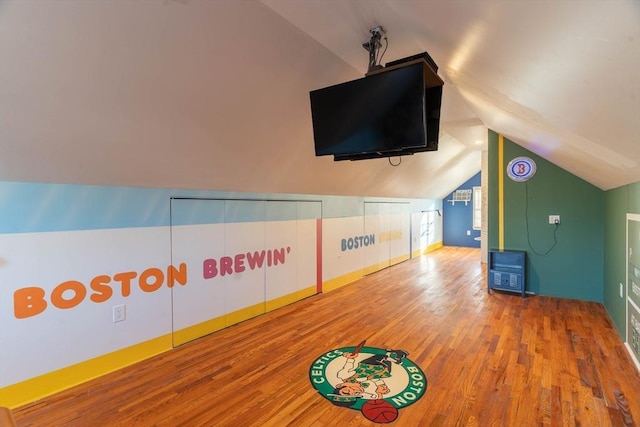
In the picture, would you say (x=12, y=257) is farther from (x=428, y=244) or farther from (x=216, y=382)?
A: (x=428, y=244)

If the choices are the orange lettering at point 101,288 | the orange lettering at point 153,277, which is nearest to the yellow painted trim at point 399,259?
the orange lettering at point 153,277

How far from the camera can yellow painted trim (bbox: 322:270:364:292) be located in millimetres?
6137

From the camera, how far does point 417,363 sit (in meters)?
3.26

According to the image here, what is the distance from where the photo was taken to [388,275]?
745 cm

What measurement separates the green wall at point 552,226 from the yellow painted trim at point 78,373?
19.9ft

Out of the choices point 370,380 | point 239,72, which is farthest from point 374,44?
point 370,380

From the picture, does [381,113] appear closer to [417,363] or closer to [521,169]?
[417,363]

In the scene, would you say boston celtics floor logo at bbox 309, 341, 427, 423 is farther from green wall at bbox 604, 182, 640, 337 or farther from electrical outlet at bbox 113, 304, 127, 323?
green wall at bbox 604, 182, 640, 337

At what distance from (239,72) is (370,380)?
3.15 metres

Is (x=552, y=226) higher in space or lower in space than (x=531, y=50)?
lower

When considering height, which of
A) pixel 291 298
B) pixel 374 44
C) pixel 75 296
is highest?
pixel 374 44

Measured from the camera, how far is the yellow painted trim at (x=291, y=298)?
4969 mm

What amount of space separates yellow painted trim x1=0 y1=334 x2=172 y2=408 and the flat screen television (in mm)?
2956

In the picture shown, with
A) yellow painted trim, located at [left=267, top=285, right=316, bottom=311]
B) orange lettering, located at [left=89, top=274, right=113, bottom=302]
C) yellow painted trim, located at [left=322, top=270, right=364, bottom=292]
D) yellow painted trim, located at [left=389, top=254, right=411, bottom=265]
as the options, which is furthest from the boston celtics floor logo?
yellow painted trim, located at [left=389, top=254, right=411, bottom=265]
